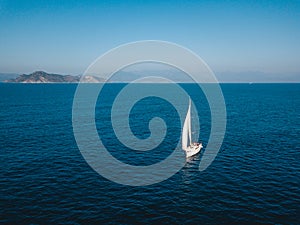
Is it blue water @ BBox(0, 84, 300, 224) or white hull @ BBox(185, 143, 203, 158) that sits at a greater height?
white hull @ BBox(185, 143, 203, 158)

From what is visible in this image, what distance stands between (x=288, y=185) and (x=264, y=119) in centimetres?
7775

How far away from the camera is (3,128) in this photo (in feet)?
330

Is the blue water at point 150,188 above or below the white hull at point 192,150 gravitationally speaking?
below

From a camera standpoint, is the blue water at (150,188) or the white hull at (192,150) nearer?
the blue water at (150,188)

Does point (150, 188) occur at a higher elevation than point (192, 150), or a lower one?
lower

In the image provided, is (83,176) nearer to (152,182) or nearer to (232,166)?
(152,182)

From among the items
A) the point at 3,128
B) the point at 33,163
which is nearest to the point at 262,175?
the point at 33,163

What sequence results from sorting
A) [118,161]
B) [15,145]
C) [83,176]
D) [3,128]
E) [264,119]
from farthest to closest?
[264,119], [3,128], [15,145], [118,161], [83,176]

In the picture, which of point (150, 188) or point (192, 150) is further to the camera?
point (192, 150)

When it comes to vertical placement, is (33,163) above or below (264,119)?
below

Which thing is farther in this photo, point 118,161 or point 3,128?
point 3,128

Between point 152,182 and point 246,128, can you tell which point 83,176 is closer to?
point 152,182

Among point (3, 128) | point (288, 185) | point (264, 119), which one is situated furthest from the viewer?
point (264, 119)

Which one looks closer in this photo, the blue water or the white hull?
the blue water
